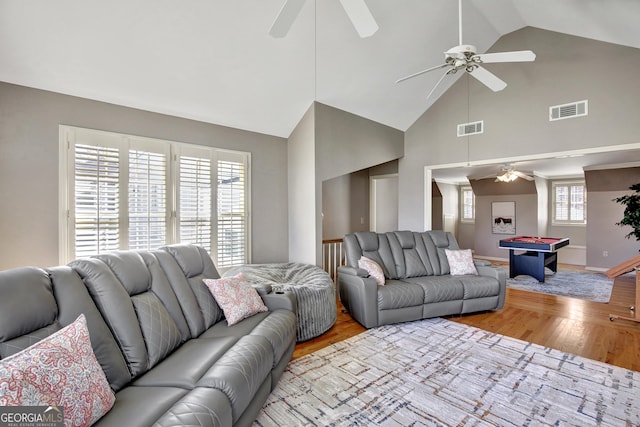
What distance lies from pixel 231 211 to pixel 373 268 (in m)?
2.09

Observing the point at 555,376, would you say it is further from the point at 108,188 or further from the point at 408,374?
the point at 108,188

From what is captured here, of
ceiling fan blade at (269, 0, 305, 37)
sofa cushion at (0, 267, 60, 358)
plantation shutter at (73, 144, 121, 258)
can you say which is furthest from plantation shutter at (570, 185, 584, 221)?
sofa cushion at (0, 267, 60, 358)

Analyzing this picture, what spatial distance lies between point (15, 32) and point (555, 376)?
5233mm

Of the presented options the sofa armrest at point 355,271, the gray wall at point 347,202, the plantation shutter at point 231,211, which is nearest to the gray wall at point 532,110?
the gray wall at point 347,202

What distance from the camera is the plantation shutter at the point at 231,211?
420cm

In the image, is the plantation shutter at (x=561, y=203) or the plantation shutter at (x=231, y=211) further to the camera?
the plantation shutter at (x=561, y=203)

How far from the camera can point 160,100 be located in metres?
3.51

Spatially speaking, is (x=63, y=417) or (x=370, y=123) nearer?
(x=63, y=417)

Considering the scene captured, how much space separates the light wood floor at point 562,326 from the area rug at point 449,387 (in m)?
0.20

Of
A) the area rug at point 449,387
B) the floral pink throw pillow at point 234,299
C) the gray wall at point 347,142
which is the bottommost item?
the area rug at point 449,387

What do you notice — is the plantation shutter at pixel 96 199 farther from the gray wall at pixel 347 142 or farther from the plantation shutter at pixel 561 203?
the plantation shutter at pixel 561 203

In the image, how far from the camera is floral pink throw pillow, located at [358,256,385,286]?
377cm

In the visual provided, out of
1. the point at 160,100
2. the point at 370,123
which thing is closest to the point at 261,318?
the point at 160,100

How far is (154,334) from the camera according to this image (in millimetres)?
1885
